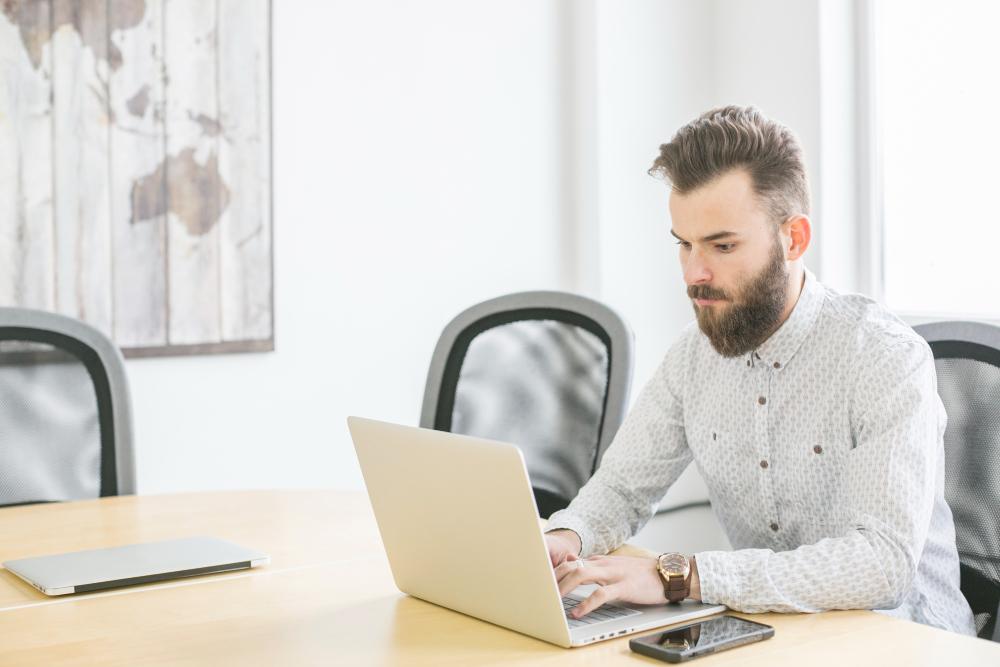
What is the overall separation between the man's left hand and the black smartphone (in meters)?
0.08

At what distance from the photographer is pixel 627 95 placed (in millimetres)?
3576

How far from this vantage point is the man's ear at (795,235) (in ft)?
5.40

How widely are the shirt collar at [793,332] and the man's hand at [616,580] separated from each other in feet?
1.49

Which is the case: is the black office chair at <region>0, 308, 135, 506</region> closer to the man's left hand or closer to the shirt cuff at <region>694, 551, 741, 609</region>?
the man's left hand

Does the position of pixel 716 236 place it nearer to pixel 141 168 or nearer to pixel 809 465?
pixel 809 465

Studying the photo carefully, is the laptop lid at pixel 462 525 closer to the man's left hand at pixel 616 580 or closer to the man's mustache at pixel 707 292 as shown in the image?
the man's left hand at pixel 616 580

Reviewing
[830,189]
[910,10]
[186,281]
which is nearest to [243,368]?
[186,281]

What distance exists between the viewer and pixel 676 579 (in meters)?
1.32

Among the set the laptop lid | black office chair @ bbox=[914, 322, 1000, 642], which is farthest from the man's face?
the laptop lid

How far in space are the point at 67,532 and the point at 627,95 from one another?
7.65ft

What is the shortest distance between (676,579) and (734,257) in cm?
51

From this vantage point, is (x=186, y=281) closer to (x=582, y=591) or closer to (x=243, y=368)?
(x=243, y=368)

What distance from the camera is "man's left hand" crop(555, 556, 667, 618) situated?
1290 mm

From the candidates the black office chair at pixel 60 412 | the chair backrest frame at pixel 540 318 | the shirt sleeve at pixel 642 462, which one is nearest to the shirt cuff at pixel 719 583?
the shirt sleeve at pixel 642 462
